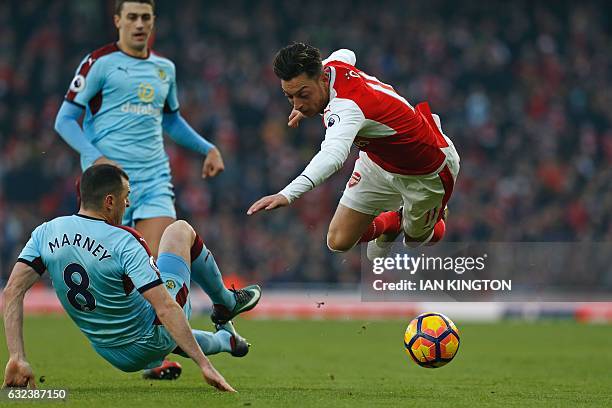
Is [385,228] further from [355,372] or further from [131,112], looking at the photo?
[131,112]

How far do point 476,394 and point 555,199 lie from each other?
1436 centimetres

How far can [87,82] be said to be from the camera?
845 cm

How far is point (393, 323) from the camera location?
16781mm

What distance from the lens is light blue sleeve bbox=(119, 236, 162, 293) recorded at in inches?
235

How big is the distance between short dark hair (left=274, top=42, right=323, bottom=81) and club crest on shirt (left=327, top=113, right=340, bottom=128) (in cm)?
38

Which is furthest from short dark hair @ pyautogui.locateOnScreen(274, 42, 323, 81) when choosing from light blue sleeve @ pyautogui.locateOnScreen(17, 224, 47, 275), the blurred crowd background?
the blurred crowd background

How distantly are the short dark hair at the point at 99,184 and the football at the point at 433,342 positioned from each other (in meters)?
2.68

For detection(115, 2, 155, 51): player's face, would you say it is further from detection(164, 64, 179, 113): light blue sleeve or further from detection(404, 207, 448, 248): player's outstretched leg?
detection(404, 207, 448, 248): player's outstretched leg

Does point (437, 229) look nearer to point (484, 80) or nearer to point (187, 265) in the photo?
point (187, 265)

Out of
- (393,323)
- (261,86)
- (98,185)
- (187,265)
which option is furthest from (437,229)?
(261,86)

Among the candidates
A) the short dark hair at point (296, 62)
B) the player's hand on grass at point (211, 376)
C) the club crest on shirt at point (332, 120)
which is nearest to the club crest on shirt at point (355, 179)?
the short dark hair at point (296, 62)

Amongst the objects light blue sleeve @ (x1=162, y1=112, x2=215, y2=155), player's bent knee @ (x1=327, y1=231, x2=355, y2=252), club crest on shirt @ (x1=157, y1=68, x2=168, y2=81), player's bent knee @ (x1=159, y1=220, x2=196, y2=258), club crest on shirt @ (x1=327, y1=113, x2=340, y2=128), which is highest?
club crest on shirt @ (x1=157, y1=68, x2=168, y2=81)

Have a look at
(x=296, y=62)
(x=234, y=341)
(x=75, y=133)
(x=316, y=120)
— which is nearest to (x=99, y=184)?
(x=296, y=62)

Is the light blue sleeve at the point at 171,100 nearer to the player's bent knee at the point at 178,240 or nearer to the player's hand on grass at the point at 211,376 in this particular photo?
the player's bent knee at the point at 178,240
